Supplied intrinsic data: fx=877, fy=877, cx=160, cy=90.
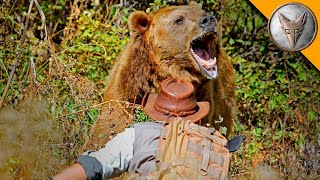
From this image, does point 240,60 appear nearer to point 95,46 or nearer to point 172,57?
point 95,46

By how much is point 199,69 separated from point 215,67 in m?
0.13

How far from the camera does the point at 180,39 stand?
7.43m

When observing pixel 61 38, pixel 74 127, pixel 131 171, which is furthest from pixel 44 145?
pixel 61 38

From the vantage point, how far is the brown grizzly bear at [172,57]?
281 inches

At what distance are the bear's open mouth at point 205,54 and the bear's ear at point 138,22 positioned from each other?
0.44m

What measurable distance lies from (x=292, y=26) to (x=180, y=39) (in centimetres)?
183

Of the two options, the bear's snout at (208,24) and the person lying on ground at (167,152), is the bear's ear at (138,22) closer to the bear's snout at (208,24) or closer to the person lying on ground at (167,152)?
the bear's snout at (208,24)

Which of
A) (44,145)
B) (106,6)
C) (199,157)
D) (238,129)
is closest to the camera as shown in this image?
(199,157)

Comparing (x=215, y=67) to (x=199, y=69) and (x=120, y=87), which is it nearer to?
(x=199, y=69)

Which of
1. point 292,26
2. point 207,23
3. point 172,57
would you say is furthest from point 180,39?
point 292,26

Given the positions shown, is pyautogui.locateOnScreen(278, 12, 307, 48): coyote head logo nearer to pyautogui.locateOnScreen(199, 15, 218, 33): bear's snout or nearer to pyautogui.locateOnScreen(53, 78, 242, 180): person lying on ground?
pyautogui.locateOnScreen(199, 15, 218, 33): bear's snout

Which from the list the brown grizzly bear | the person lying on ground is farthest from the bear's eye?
the person lying on ground

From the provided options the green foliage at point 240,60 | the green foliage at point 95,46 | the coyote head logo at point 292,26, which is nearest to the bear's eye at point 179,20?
the green foliage at point 240,60

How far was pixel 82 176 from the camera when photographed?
13.5 feet
